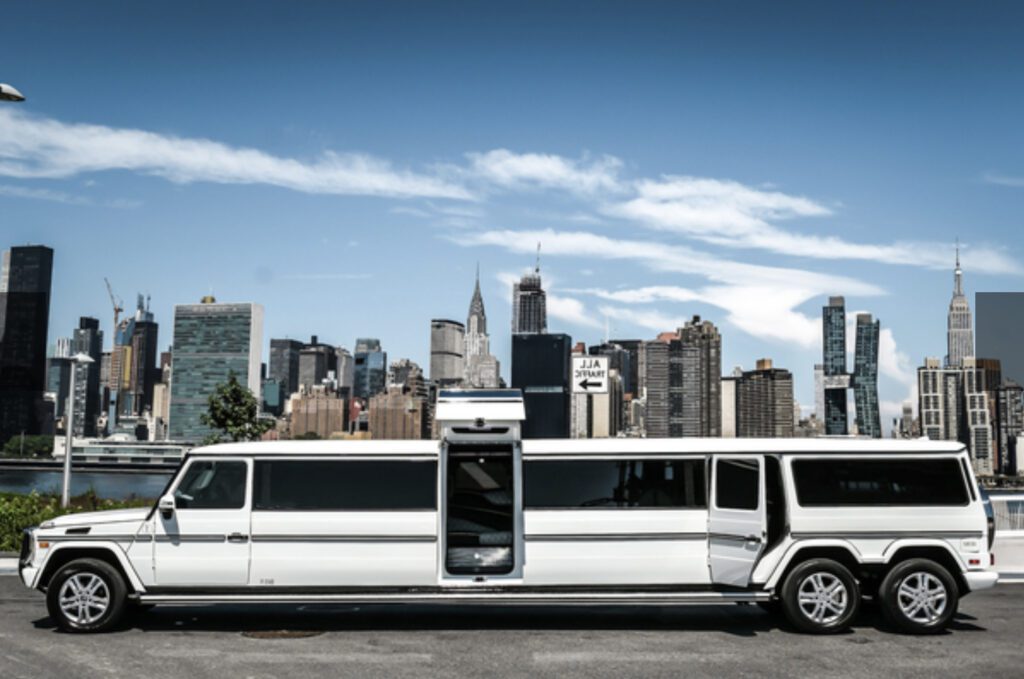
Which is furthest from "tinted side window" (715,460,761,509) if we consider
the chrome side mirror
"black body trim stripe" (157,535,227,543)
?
the chrome side mirror

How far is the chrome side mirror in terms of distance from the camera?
12.1 meters

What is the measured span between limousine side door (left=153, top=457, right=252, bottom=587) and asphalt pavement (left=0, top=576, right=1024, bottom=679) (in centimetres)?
71

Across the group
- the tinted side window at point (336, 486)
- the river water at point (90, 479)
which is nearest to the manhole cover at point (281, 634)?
the tinted side window at point (336, 486)

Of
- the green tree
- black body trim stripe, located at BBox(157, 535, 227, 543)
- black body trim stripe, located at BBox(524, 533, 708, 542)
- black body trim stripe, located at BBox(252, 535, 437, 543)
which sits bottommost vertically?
black body trim stripe, located at BBox(157, 535, 227, 543)

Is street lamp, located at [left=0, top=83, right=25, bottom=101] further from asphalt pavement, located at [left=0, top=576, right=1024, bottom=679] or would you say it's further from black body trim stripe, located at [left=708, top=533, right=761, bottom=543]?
black body trim stripe, located at [left=708, top=533, right=761, bottom=543]

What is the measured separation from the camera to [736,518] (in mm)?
12289

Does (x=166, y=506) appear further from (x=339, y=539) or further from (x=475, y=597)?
(x=475, y=597)

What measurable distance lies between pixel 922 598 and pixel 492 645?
5423mm

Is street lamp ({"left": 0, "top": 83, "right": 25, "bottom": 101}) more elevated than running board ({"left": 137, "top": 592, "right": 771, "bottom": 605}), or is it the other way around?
street lamp ({"left": 0, "top": 83, "right": 25, "bottom": 101})

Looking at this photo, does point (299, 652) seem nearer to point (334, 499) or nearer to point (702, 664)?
point (334, 499)

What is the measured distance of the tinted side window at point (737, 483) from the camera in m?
12.4

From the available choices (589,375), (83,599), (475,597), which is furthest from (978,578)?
(83,599)

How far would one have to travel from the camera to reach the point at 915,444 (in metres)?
12.7

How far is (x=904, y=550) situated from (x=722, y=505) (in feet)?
7.87
